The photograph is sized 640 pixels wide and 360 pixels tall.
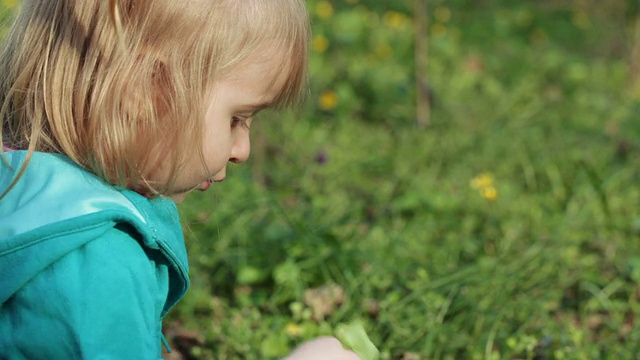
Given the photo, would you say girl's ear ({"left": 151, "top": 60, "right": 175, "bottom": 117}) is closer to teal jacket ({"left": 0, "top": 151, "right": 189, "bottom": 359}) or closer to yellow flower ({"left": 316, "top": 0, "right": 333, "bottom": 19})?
teal jacket ({"left": 0, "top": 151, "right": 189, "bottom": 359})

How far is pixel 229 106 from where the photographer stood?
1.66 m

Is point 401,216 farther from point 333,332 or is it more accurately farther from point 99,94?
point 99,94

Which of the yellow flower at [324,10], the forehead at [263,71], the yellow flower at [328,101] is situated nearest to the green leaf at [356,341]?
the forehead at [263,71]

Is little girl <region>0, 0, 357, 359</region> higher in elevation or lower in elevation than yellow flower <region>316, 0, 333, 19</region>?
higher

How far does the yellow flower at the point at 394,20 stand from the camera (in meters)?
5.25

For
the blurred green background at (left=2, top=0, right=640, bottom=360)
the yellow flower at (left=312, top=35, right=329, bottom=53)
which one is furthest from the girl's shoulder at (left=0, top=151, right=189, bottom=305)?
the yellow flower at (left=312, top=35, right=329, bottom=53)

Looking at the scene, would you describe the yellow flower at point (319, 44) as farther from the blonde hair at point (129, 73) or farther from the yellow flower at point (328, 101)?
the blonde hair at point (129, 73)

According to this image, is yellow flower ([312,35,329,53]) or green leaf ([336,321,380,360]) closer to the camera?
green leaf ([336,321,380,360])

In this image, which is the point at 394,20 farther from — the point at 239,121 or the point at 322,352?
the point at 322,352

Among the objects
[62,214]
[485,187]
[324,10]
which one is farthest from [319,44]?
[62,214]

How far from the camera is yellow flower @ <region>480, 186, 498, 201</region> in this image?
3404 millimetres

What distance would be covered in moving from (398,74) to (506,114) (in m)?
0.60

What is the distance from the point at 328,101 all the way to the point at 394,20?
1203mm

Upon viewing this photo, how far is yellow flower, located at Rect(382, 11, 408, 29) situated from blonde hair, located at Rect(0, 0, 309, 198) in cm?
366
